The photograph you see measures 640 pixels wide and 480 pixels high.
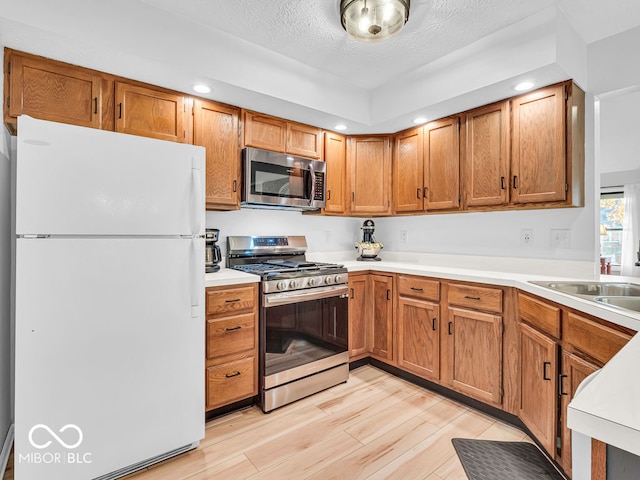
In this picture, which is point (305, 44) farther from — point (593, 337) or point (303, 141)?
point (593, 337)

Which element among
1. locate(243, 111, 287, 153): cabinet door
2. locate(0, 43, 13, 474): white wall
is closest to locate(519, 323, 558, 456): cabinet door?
locate(243, 111, 287, 153): cabinet door

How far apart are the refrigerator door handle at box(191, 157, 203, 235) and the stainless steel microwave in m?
0.72

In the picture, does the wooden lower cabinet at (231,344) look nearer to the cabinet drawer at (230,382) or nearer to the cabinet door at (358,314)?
the cabinet drawer at (230,382)

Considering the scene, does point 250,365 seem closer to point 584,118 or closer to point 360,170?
point 360,170

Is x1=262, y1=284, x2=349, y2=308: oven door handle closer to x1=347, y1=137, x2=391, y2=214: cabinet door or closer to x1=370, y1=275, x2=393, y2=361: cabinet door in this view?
x1=370, y1=275, x2=393, y2=361: cabinet door

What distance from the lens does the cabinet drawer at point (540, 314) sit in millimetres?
1710

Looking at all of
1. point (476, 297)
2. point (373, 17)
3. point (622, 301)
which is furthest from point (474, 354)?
point (373, 17)

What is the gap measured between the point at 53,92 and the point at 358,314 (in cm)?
255

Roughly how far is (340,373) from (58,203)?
7.03 ft

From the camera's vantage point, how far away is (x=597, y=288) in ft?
6.46

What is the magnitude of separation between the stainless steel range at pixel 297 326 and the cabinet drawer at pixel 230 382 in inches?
3.1

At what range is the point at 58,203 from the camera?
1475 millimetres

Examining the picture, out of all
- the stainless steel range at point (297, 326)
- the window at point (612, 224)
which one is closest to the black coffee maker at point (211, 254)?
the stainless steel range at point (297, 326)

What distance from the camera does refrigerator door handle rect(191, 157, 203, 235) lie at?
71.4 inches
